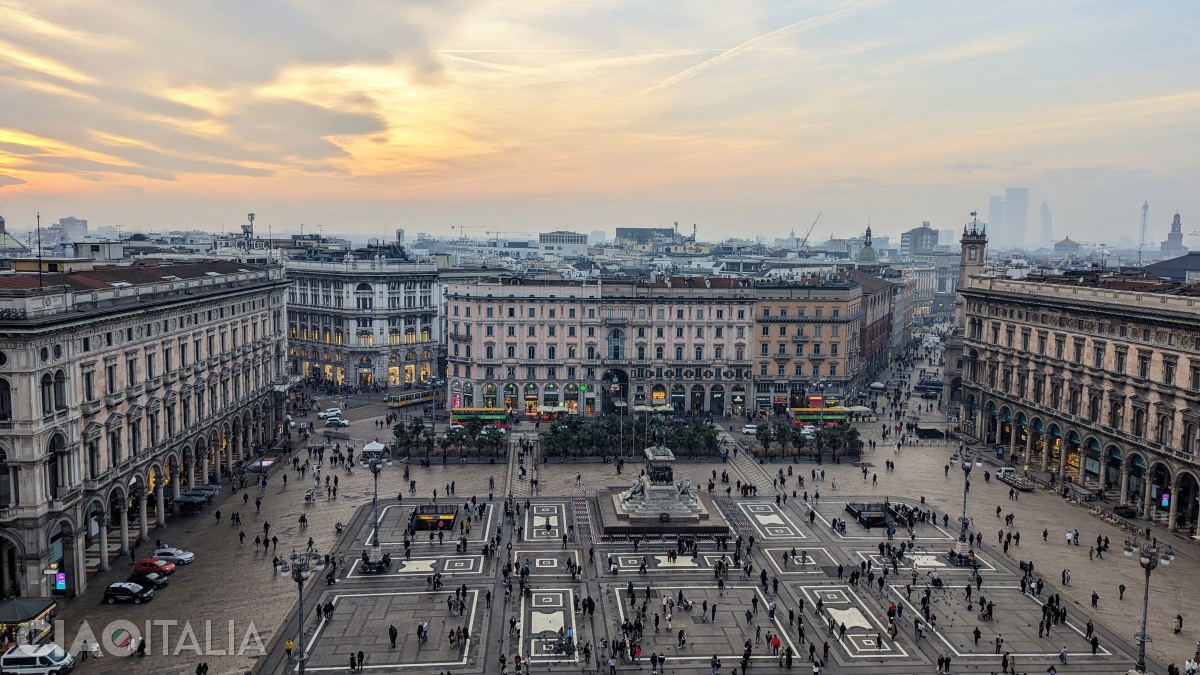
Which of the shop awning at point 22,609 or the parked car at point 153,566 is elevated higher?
the shop awning at point 22,609

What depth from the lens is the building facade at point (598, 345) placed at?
105m

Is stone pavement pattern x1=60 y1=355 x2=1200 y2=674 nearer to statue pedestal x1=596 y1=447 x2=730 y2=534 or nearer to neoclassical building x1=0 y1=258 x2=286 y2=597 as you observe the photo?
statue pedestal x1=596 y1=447 x2=730 y2=534

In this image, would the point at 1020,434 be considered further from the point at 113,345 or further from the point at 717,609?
the point at 113,345

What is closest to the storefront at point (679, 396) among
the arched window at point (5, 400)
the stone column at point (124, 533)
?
the stone column at point (124, 533)

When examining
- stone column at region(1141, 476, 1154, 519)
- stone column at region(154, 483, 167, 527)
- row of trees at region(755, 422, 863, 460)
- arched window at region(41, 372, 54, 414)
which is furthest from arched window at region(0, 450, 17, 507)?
stone column at region(1141, 476, 1154, 519)

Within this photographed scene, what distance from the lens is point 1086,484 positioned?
75.6 meters

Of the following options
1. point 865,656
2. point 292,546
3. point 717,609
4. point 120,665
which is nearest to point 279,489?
point 292,546

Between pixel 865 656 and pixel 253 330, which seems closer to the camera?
pixel 865 656

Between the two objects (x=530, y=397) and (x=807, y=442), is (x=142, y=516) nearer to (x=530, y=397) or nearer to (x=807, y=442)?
(x=530, y=397)

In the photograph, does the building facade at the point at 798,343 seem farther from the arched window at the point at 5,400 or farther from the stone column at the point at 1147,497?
the arched window at the point at 5,400

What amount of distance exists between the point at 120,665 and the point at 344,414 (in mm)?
64757

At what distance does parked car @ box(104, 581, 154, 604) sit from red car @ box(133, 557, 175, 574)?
3.21 m

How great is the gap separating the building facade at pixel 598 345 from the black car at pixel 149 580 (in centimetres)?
5405

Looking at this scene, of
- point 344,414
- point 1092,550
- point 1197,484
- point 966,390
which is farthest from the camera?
point 344,414
